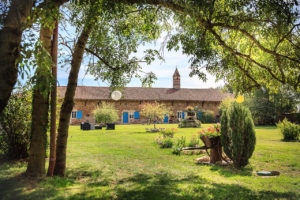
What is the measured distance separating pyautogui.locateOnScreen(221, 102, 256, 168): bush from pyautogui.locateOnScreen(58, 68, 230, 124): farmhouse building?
28.5 metres

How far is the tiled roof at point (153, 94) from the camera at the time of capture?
35.2m

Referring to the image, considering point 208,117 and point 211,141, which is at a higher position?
point 208,117

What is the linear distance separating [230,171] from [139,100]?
30.8 metres

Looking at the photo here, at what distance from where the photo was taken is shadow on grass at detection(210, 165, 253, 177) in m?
6.16

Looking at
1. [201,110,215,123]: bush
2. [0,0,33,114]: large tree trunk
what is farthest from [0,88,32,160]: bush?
[201,110,215,123]: bush

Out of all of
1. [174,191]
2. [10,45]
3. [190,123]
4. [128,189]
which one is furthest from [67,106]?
[190,123]

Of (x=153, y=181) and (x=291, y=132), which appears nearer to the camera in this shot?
(x=153, y=181)

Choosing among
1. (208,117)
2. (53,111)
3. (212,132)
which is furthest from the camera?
(208,117)

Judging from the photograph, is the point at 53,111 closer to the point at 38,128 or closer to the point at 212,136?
the point at 38,128

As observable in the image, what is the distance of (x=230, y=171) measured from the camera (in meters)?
6.44

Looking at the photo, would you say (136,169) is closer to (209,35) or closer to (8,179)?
(8,179)

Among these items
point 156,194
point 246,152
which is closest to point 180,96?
point 246,152

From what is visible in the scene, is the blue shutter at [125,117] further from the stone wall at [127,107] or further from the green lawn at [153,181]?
the green lawn at [153,181]

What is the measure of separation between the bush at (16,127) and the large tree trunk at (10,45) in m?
4.78
